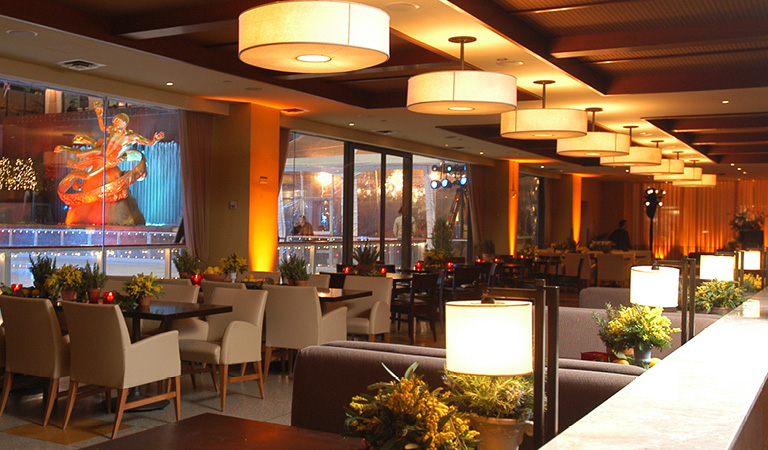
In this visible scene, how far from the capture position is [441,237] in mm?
16266

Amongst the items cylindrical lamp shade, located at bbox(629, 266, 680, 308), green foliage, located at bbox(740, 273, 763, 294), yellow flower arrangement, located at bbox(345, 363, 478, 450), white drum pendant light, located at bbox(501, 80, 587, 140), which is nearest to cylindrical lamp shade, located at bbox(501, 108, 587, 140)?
white drum pendant light, located at bbox(501, 80, 587, 140)

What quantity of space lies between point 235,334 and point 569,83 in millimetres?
4936

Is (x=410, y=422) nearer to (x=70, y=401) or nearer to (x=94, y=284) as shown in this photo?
(x=70, y=401)

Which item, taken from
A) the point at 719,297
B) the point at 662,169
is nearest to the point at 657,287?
the point at 719,297

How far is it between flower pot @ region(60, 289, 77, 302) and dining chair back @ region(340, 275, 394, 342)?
2.64 meters

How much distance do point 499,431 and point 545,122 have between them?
4.91 meters

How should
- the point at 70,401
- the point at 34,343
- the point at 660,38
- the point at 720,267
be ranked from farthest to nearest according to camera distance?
1. the point at 660,38
2. the point at 720,267
3. the point at 34,343
4. the point at 70,401

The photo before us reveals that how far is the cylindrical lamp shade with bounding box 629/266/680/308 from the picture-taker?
Answer: 3.66 metres

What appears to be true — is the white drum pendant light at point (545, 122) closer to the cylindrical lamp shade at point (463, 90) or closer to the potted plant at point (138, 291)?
the cylindrical lamp shade at point (463, 90)

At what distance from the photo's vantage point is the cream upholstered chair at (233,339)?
18.9 feet

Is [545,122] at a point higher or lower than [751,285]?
higher

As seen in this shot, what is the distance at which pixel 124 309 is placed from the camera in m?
5.49

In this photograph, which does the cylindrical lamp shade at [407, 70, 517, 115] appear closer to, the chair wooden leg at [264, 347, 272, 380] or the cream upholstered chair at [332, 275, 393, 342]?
the chair wooden leg at [264, 347, 272, 380]

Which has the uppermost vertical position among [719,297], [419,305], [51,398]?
[719,297]
